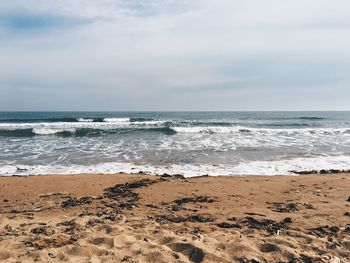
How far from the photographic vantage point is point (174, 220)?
4.88 metres

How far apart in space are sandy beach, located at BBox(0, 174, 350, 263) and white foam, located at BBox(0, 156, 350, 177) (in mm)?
1672

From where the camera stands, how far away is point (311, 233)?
4234 mm

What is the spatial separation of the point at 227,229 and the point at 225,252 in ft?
2.78

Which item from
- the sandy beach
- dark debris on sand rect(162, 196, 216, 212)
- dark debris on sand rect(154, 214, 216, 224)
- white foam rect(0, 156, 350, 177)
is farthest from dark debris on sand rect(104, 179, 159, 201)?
white foam rect(0, 156, 350, 177)

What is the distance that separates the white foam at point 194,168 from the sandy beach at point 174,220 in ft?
5.49

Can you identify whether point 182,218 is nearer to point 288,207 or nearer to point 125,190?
point 288,207

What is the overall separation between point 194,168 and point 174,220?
5.75 meters

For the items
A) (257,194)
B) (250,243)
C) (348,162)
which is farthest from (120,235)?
(348,162)

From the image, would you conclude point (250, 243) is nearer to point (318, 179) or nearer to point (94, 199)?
point (94, 199)

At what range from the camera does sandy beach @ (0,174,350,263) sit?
357cm

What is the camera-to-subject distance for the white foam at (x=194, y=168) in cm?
986

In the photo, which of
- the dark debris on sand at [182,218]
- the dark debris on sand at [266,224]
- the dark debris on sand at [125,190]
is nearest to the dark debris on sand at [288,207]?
the dark debris on sand at [266,224]

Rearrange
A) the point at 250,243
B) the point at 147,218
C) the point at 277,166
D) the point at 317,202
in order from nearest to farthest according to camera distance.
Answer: the point at 250,243 < the point at 147,218 < the point at 317,202 < the point at 277,166

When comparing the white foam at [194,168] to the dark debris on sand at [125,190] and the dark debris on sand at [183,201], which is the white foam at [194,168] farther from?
the dark debris on sand at [183,201]
